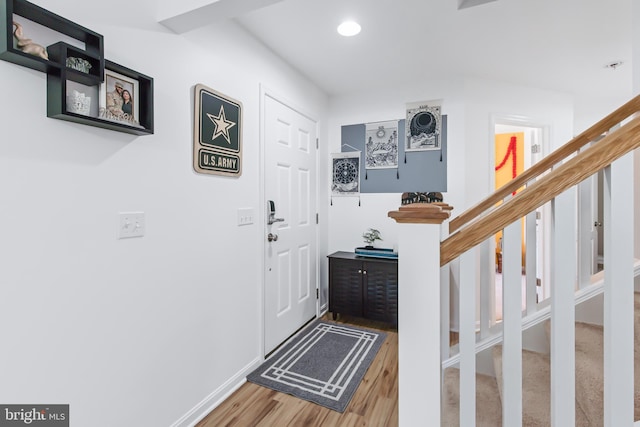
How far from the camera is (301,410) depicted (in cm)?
184

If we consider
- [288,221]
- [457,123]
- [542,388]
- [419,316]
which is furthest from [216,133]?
[457,123]

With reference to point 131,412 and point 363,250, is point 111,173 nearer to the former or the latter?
point 131,412

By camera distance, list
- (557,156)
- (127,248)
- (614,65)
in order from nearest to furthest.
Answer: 1. (127,248)
2. (557,156)
3. (614,65)

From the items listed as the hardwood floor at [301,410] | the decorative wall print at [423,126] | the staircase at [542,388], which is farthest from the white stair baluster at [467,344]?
the decorative wall print at [423,126]

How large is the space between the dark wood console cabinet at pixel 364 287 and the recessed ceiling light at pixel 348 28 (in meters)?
1.92

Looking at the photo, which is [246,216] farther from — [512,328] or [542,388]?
[542,388]

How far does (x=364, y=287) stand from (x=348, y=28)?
2191 mm

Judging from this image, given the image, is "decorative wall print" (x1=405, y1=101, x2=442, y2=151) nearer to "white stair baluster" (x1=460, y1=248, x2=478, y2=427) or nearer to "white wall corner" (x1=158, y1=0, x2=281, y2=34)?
"white wall corner" (x1=158, y1=0, x2=281, y2=34)

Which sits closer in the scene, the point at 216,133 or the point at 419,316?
the point at 419,316

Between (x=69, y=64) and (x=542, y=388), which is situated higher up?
(x=69, y=64)

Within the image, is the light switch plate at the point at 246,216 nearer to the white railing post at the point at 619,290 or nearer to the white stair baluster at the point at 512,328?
the white stair baluster at the point at 512,328

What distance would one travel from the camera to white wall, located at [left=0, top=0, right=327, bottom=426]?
3.56 feet

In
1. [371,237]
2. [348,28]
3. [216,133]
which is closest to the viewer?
[216,133]

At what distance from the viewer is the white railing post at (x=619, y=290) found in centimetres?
78
